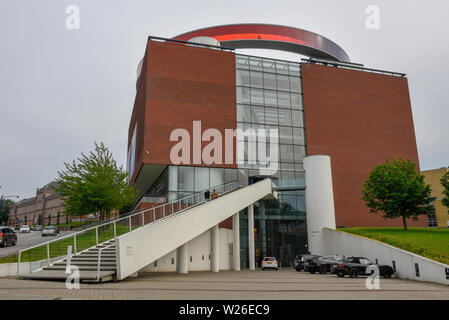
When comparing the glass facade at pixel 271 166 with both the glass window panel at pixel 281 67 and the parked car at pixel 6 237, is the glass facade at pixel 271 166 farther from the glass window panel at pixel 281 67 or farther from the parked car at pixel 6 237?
the parked car at pixel 6 237

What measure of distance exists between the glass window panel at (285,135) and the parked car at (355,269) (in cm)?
1752

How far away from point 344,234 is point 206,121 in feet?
48.3

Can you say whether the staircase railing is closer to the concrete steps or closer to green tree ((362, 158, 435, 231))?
the concrete steps

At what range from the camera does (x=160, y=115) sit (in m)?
30.7

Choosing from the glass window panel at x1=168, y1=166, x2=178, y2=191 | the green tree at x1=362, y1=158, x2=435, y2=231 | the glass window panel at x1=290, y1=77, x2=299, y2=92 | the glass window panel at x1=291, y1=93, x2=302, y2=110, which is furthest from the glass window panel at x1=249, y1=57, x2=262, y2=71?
the green tree at x1=362, y1=158, x2=435, y2=231

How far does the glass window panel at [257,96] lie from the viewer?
35125mm

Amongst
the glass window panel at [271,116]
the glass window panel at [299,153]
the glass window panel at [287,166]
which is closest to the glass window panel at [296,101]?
the glass window panel at [271,116]

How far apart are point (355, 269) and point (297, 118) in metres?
20.3

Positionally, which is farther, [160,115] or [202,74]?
[202,74]

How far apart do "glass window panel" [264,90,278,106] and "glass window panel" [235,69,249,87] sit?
230cm
